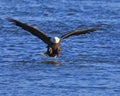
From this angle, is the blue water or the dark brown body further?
the dark brown body

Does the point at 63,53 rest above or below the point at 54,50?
below

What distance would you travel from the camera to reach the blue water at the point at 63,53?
15.3 m

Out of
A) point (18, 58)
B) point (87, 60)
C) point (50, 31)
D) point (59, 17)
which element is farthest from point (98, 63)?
point (59, 17)

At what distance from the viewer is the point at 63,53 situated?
18.6 m

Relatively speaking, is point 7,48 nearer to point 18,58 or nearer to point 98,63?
point 18,58

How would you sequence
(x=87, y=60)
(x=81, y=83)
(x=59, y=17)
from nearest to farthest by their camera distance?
(x=81, y=83)
(x=87, y=60)
(x=59, y=17)

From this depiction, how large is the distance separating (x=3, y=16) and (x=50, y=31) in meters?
2.67

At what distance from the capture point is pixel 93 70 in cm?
1677

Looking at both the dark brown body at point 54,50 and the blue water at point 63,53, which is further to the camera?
the dark brown body at point 54,50

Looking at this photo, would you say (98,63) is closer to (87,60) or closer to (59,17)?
(87,60)

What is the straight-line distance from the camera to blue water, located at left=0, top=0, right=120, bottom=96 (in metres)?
15.3

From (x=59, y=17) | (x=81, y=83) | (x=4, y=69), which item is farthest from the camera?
(x=59, y=17)

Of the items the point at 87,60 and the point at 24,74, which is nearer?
the point at 24,74

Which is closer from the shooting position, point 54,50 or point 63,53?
point 54,50
